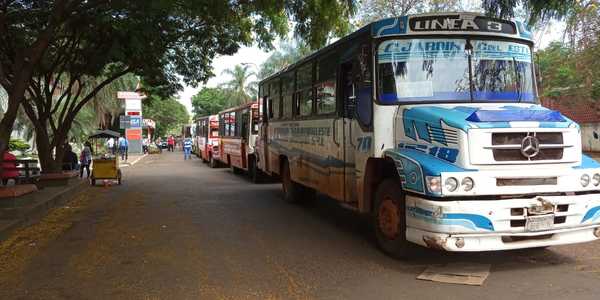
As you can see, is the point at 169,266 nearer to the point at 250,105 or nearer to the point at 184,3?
the point at 184,3

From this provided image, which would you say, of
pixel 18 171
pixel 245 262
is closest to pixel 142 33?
pixel 18 171

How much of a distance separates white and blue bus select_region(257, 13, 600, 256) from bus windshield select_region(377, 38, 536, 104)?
0.01m

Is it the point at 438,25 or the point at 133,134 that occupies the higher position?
the point at 438,25

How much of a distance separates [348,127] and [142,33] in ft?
26.1

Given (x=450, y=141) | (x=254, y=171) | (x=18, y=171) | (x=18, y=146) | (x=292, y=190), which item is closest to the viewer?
(x=450, y=141)

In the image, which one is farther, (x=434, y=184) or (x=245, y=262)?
(x=245, y=262)

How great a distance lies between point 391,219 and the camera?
6684 millimetres

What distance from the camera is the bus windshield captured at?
684 cm

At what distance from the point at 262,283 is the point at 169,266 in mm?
1412

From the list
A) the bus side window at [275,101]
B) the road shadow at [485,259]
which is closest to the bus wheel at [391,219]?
the road shadow at [485,259]

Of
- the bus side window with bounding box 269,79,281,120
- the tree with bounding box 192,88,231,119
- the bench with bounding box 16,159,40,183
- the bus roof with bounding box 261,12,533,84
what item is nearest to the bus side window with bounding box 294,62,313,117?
the bus side window with bounding box 269,79,281,120

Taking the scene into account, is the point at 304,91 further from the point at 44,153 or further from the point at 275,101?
the point at 44,153

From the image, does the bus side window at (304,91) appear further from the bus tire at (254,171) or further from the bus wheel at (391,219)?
the bus tire at (254,171)

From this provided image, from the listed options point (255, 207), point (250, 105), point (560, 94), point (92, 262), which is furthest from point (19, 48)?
point (560, 94)
